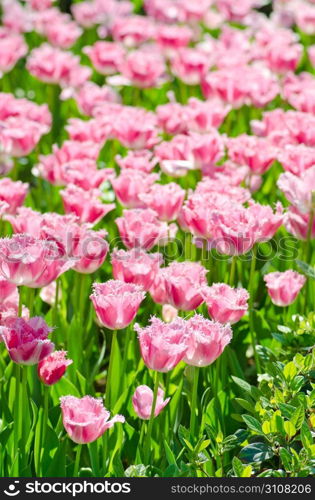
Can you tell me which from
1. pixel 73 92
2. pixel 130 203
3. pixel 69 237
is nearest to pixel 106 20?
pixel 73 92

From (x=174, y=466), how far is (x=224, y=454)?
30 cm

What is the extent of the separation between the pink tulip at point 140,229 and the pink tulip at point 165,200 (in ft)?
0.29

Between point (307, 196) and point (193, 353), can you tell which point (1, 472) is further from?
point (307, 196)

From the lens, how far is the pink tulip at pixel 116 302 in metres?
2.16

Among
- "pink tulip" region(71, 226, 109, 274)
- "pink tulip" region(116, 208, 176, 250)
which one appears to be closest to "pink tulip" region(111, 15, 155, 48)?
"pink tulip" region(116, 208, 176, 250)

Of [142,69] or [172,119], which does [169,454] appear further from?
[142,69]

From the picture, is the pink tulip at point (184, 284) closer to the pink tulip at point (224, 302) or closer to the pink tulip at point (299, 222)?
the pink tulip at point (224, 302)

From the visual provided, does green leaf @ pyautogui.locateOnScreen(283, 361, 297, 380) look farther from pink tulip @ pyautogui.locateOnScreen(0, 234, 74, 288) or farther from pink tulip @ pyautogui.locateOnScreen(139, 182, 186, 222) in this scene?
pink tulip @ pyautogui.locateOnScreen(139, 182, 186, 222)

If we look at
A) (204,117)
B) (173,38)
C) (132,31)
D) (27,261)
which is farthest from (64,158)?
(132,31)

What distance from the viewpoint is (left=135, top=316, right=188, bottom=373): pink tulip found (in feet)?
6.64

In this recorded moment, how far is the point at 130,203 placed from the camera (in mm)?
2945

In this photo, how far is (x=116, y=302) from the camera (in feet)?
7.09

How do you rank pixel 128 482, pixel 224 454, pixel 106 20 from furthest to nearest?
pixel 106 20 < pixel 224 454 < pixel 128 482

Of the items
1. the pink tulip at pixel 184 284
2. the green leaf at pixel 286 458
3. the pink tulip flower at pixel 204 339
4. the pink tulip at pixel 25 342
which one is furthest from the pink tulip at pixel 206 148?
the green leaf at pixel 286 458
